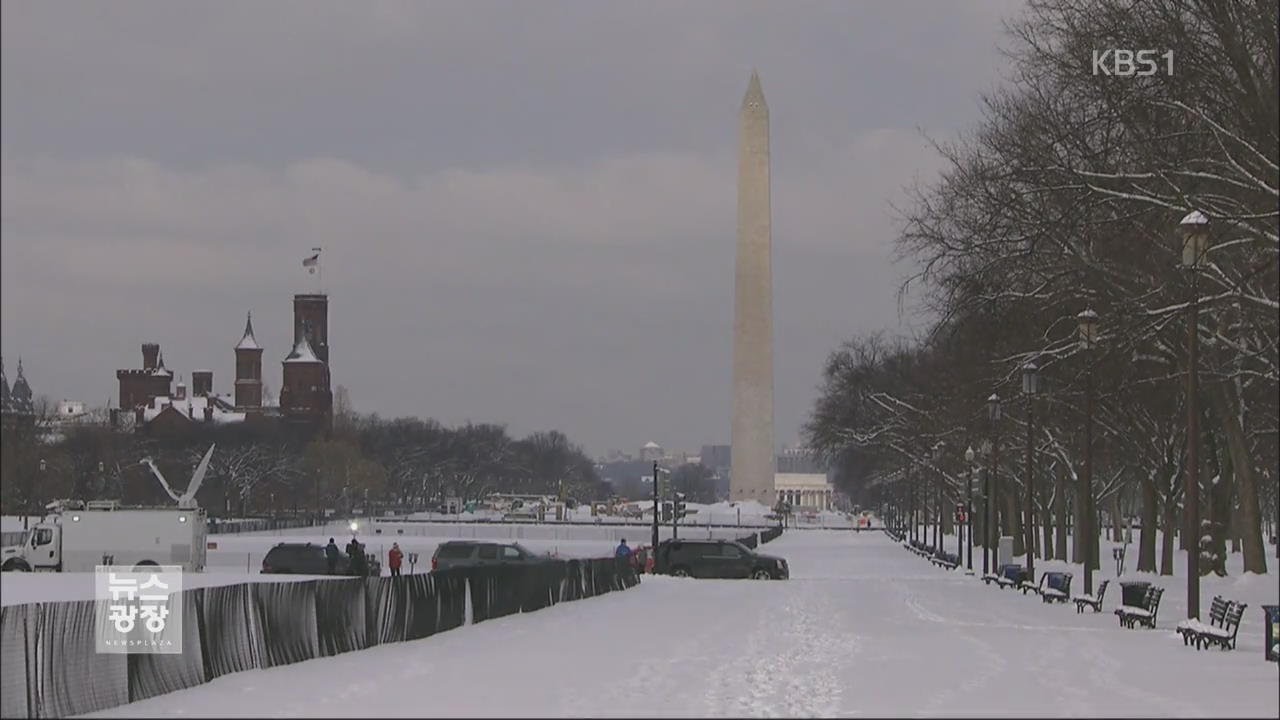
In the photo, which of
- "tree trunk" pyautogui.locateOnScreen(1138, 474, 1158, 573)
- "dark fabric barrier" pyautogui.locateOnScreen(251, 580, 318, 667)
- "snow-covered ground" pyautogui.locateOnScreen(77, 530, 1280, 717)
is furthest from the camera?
"tree trunk" pyautogui.locateOnScreen(1138, 474, 1158, 573)

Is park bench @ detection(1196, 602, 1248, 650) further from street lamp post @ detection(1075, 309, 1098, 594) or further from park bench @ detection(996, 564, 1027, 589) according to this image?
park bench @ detection(996, 564, 1027, 589)

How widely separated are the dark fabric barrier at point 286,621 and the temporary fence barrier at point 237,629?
0.01 metres

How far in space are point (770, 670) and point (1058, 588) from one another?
20643 mm

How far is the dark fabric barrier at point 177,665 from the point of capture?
64.4 ft

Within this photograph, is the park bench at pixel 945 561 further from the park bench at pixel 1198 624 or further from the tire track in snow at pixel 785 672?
the park bench at pixel 1198 624

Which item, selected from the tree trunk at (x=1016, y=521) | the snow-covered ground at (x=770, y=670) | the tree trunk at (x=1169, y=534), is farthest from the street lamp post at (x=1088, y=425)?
the tree trunk at (x=1016, y=521)

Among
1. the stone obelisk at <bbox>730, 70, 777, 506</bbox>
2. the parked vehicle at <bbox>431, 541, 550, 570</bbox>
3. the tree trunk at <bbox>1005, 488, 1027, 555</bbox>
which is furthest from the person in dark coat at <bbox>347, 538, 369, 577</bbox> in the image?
the stone obelisk at <bbox>730, 70, 777, 506</bbox>

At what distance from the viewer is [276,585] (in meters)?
24.1

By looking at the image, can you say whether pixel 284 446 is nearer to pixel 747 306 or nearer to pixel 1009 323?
pixel 747 306

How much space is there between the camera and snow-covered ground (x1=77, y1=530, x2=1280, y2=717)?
19344 mm

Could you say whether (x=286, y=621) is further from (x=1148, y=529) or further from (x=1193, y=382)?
(x=1148, y=529)

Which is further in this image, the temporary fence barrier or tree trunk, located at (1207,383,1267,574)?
tree trunk, located at (1207,383,1267,574)

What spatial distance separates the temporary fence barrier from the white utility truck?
22.7 meters

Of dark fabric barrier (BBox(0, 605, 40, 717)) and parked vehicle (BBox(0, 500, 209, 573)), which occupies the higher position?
dark fabric barrier (BBox(0, 605, 40, 717))
